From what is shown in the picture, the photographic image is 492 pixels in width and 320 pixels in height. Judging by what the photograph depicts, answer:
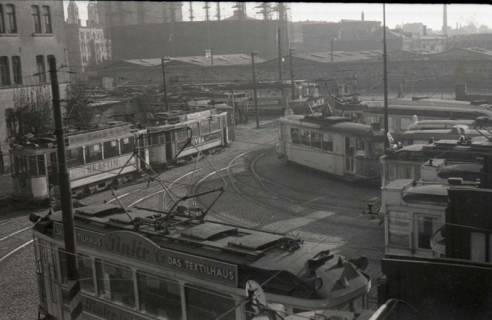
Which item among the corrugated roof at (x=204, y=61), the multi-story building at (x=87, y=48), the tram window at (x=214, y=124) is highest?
the multi-story building at (x=87, y=48)

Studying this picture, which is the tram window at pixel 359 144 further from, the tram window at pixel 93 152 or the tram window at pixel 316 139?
the tram window at pixel 93 152

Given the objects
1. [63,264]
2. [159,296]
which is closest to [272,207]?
[63,264]

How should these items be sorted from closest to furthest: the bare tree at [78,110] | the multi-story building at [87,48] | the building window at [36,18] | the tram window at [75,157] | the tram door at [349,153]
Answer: the tram window at [75,157], the tram door at [349,153], the building window at [36,18], the bare tree at [78,110], the multi-story building at [87,48]

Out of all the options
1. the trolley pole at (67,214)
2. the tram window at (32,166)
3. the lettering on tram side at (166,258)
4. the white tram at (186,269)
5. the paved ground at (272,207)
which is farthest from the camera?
the tram window at (32,166)

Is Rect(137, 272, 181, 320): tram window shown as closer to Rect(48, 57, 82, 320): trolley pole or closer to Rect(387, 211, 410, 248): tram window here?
Rect(48, 57, 82, 320): trolley pole

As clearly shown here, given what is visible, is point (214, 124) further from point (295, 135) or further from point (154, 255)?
point (154, 255)

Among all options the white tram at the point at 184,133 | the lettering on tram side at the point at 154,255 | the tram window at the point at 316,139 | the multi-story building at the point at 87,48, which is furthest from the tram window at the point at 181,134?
the multi-story building at the point at 87,48

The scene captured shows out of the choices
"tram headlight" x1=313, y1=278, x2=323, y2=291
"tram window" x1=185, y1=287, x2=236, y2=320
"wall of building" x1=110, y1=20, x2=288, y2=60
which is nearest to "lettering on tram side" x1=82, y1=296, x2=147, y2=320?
"tram window" x1=185, y1=287, x2=236, y2=320

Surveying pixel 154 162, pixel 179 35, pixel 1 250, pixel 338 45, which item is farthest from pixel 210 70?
pixel 1 250
